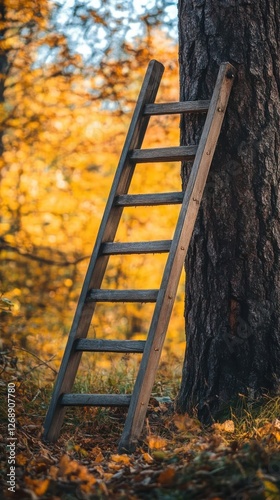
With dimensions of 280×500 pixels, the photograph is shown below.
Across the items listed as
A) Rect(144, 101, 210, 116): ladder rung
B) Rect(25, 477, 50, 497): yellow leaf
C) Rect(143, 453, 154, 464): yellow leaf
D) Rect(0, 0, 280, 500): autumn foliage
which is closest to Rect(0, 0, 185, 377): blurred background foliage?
Rect(0, 0, 280, 500): autumn foliage

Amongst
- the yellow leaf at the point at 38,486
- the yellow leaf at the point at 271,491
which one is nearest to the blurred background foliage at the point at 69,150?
the yellow leaf at the point at 38,486

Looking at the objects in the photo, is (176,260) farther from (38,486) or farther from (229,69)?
(38,486)

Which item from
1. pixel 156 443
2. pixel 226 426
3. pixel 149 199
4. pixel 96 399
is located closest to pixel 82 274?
pixel 149 199

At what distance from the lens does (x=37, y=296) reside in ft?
35.3

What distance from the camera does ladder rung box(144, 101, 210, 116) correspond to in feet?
13.2

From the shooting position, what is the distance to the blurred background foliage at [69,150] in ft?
25.3

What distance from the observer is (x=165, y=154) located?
4113 mm

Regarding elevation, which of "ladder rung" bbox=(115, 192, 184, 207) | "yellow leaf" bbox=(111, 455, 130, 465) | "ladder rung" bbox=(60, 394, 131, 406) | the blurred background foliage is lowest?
"yellow leaf" bbox=(111, 455, 130, 465)

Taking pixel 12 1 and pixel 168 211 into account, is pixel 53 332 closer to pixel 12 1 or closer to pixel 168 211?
pixel 168 211

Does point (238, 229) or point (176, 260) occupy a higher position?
point (238, 229)

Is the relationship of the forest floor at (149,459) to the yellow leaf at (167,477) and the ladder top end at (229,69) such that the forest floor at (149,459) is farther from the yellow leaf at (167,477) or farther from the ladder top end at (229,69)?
the ladder top end at (229,69)

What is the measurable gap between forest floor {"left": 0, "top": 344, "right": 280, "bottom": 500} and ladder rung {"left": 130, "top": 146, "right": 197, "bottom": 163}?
60.8 inches

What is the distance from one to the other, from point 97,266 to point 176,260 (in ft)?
2.03

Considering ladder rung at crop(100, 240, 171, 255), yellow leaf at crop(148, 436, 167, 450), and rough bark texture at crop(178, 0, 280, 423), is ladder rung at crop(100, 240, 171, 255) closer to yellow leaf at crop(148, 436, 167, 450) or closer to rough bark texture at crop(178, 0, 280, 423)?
rough bark texture at crop(178, 0, 280, 423)
